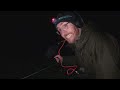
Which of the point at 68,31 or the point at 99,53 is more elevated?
the point at 68,31

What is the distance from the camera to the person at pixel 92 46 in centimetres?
145

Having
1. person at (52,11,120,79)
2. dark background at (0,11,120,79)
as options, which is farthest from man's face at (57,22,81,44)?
dark background at (0,11,120,79)

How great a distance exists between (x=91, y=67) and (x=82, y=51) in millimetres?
126

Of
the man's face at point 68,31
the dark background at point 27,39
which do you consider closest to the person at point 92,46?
the man's face at point 68,31

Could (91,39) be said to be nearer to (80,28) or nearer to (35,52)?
(80,28)

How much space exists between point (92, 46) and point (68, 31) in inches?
8.6

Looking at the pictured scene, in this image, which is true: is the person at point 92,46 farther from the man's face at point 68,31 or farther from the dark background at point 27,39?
the dark background at point 27,39

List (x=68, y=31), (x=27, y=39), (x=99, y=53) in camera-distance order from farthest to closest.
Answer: (x=27, y=39) → (x=68, y=31) → (x=99, y=53)

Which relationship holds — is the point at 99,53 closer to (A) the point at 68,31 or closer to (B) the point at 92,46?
(B) the point at 92,46

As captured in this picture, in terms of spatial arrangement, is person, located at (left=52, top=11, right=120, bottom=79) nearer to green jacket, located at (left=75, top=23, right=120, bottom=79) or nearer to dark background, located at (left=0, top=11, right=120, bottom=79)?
green jacket, located at (left=75, top=23, right=120, bottom=79)

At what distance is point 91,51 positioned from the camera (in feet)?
5.19

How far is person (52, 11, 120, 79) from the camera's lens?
145 centimetres

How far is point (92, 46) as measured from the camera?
1568mm

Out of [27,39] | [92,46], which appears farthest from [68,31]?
[27,39]
